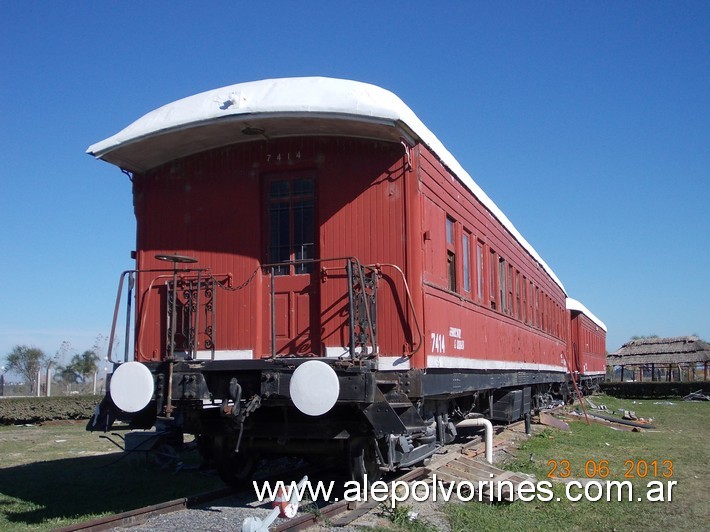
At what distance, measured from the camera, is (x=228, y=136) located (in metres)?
7.72

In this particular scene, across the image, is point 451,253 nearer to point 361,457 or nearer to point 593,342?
point 361,457

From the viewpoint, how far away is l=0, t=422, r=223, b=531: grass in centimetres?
748

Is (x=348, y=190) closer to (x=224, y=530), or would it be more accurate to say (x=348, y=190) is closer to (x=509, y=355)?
(x=224, y=530)

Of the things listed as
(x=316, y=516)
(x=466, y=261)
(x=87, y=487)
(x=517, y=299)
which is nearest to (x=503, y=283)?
(x=517, y=299)

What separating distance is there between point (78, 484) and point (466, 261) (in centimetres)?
558

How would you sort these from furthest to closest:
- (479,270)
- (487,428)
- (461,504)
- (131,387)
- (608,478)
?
(479,270) → (487,428) → (608,478) → (461,504) → (131,387)

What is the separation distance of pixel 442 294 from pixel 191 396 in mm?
2807

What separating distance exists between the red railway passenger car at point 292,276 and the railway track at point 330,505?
13.2 inches

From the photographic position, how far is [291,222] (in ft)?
25.3

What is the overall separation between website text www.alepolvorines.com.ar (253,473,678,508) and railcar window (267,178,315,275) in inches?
87.1

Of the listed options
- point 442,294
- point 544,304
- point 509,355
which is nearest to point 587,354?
point 544,304

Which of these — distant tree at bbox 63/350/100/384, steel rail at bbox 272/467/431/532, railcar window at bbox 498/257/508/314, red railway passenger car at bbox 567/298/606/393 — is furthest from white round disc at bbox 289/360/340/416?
distant tree at bbox 63/350/100/384

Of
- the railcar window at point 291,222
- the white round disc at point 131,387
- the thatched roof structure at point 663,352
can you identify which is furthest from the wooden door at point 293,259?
the thatched roof structure at point 663,352

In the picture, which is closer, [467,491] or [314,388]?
[314,388]
